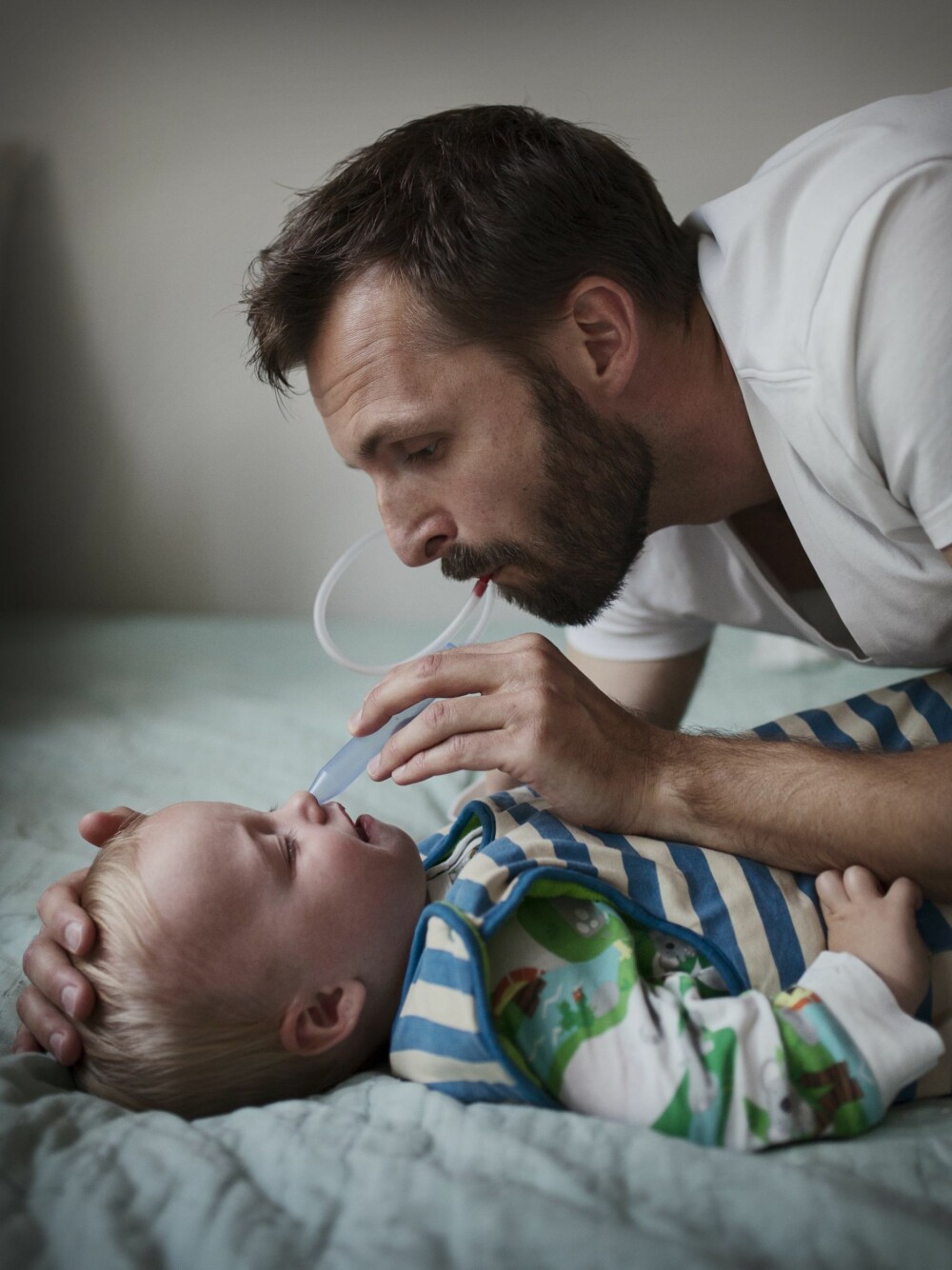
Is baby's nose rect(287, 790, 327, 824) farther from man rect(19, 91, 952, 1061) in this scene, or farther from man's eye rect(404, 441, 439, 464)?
man's eye rect(404, 441, 439, 464)

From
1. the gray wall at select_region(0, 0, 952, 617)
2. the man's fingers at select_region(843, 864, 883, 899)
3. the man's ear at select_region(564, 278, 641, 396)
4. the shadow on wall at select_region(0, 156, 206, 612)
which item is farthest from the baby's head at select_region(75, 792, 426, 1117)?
the shadow on wall at select_region(0, 156, 206, 612)

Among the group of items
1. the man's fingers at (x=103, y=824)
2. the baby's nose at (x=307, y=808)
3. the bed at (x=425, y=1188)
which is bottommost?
the bed at (x=425, y=1188)

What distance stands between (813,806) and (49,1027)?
2.13 ft

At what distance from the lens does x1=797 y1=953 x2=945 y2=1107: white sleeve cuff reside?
0.75 metres

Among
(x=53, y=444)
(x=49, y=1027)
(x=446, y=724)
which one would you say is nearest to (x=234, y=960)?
(x=49, y=1027)

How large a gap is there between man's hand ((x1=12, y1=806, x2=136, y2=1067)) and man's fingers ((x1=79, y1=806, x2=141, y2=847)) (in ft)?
0.23


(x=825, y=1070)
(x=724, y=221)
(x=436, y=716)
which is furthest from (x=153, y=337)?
A: (x=825, y=1070)

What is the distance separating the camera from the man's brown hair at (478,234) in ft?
3.69

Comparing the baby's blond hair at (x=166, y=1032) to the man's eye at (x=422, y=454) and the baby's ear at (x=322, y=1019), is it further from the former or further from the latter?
the man's eye at (x=422, y=454)

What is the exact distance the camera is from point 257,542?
93.2 inches

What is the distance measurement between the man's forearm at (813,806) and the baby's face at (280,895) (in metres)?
0.25

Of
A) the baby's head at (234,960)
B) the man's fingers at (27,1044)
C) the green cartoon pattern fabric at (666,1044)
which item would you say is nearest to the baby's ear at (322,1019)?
the baby's head at (234,960)

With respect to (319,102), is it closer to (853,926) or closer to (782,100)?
(782,100)

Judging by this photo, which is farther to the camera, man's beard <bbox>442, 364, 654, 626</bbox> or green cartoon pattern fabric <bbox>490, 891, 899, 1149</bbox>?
man's beard <bbox>442, 364, 654, 626</bbox>
